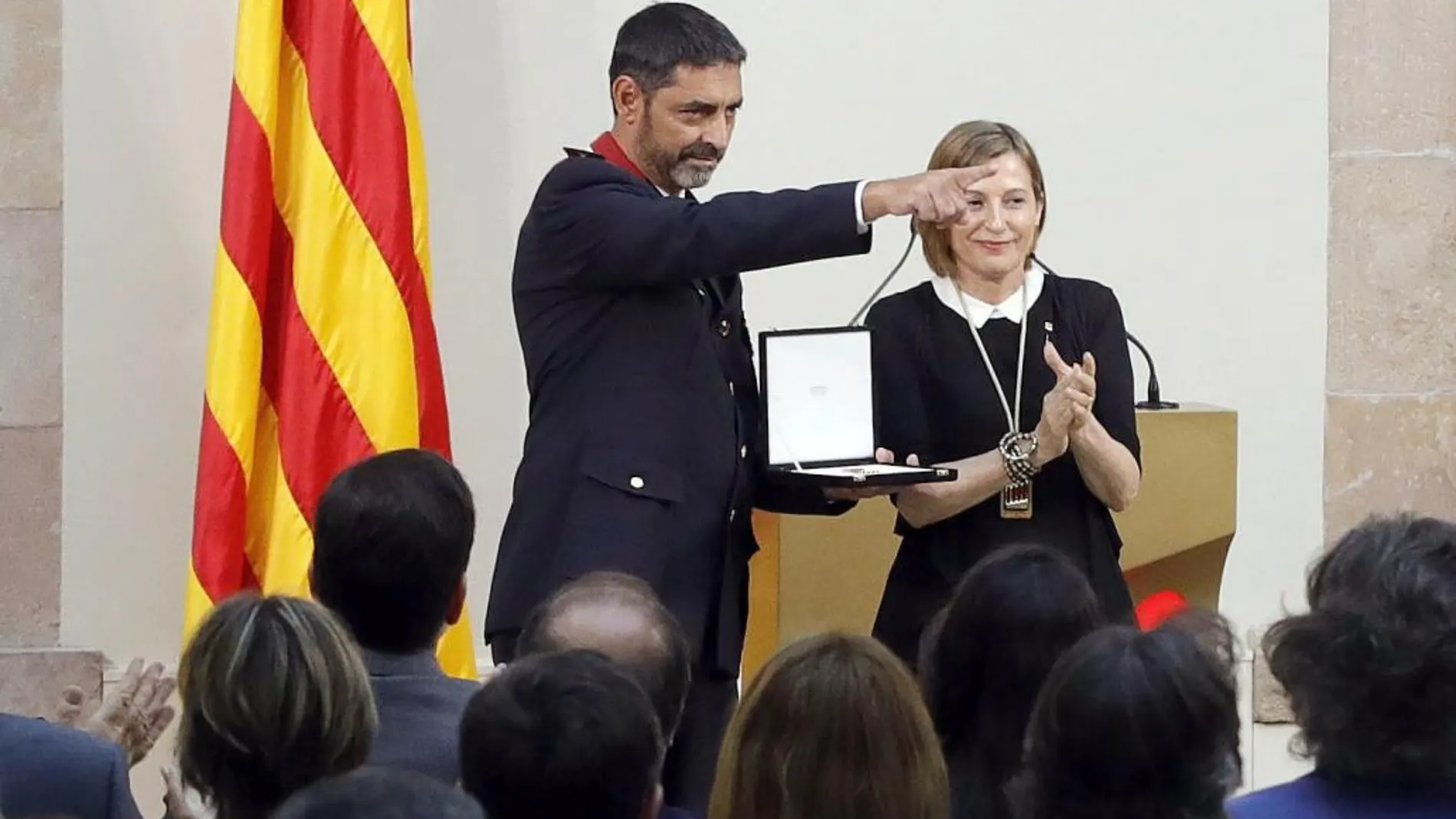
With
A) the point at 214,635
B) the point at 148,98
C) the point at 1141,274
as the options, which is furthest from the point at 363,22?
the point at 214,635

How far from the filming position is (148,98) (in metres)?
4.36

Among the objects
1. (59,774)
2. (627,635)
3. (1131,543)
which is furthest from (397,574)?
(1131,543)

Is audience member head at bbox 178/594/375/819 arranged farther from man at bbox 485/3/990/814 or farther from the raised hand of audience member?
man at bbox 485/3/990/814

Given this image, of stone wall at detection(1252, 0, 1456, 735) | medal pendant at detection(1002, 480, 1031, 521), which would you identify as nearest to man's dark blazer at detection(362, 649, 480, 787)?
medal pendant at detection(1002, 480, 1031, 521)

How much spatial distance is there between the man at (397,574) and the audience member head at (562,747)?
0.51 m

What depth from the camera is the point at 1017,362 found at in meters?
3.18

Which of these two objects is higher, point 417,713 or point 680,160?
point 680,160

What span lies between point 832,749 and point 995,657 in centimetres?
42

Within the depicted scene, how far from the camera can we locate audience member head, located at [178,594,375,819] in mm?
1876

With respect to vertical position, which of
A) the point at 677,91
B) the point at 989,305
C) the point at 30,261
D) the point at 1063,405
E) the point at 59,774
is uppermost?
the point at 677,91

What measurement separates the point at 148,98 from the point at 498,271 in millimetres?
800

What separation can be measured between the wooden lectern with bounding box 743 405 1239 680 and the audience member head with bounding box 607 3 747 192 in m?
0.62

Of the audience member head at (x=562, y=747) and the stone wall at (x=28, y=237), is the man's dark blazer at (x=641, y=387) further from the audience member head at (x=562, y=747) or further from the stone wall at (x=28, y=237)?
the stone wall at (x=28, y=237)

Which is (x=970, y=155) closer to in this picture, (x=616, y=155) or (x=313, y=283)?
(x=616, y=155)
